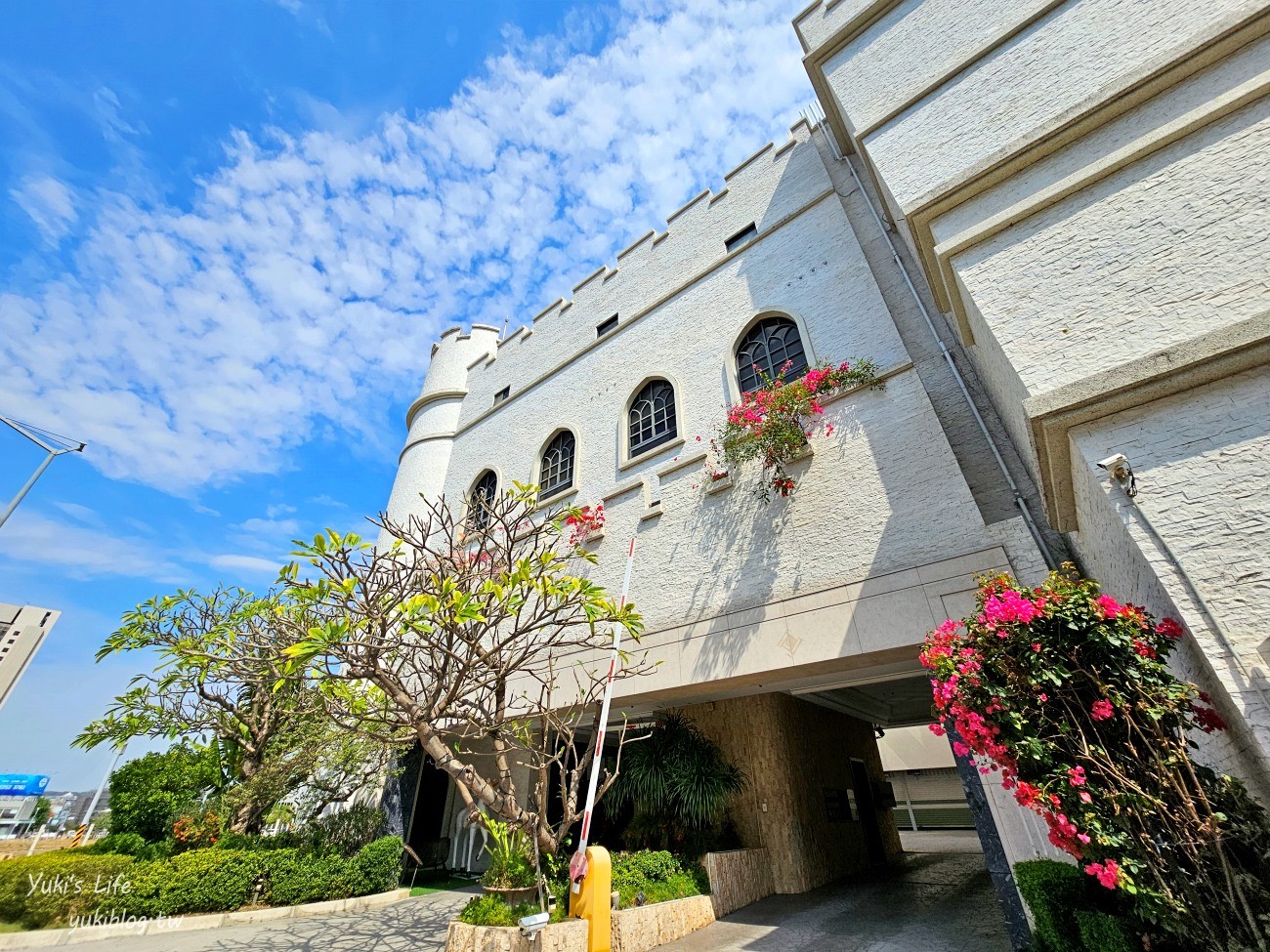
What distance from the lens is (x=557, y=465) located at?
11.2m

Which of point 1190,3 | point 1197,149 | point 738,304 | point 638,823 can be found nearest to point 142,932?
point 638,823

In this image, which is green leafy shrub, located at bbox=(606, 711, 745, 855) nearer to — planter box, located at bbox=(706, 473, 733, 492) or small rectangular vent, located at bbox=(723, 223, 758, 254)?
planter box, located at bbox=(706, 473, 733, 492)

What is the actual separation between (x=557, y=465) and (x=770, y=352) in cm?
493

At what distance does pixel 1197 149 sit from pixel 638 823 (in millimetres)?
9249

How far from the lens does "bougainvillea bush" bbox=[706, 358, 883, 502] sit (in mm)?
6871

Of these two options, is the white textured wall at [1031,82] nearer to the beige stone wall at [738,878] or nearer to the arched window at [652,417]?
the arched window at [652,417]

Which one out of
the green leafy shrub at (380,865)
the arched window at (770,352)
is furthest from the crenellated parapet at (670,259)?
the green leafy shrub at (380,865)

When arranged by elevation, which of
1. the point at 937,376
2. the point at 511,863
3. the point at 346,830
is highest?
the point at 937,376

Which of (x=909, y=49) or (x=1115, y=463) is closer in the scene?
(x=1115, y=463)

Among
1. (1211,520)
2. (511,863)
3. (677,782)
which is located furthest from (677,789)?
(1211,520)

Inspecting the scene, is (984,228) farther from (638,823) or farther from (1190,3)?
(638,823)

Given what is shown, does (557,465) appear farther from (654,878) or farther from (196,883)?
(196,883)

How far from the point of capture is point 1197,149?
3.90m

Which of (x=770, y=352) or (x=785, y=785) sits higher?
(x=770, y=352)
